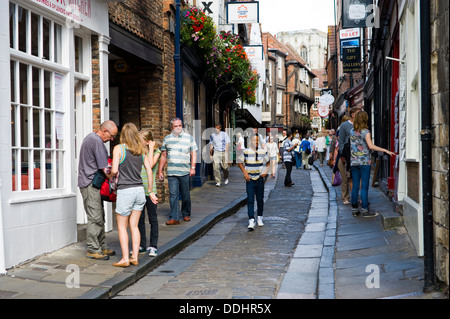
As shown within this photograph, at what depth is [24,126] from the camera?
A: 272 inches

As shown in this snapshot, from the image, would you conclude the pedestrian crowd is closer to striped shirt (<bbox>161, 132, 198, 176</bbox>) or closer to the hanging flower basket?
striped shirt (<bbox>161, 132, 198, 176</bbox>)

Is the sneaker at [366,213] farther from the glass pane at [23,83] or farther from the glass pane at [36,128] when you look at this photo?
the glass pane at [23,83]

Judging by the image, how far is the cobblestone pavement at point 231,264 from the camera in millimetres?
5758

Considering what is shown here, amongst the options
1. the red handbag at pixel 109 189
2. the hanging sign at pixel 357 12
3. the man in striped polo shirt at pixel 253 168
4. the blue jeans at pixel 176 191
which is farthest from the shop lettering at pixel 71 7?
the hanging sign at pixel 357 12

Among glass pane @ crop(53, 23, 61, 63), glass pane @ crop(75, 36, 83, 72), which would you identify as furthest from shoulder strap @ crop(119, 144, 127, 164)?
glass pane @ crop(75, 36, 83, 72)

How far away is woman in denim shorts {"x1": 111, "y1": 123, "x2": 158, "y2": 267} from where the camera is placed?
661 centimetres

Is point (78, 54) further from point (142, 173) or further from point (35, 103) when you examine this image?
point (142, 173)

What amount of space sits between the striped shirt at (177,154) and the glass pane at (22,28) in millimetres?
Result: 3440

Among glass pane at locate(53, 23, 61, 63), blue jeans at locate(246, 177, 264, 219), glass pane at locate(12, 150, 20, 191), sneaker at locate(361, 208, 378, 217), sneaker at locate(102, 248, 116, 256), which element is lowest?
sneaker at locate(102, 248, 116, 256)

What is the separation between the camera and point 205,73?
1688cm

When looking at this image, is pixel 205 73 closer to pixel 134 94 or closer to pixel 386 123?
pixel 134 94
